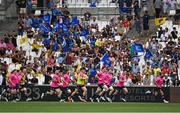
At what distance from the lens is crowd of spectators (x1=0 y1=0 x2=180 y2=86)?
33.0m

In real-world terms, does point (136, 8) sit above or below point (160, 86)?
above

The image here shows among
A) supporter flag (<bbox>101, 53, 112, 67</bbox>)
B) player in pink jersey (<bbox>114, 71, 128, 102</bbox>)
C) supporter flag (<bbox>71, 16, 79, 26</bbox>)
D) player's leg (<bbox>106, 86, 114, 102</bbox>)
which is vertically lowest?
player's leg (<bbox>106, 86, 114, 102</bbox>)

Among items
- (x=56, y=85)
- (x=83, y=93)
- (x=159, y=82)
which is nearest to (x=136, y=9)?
(x=159, y=82)

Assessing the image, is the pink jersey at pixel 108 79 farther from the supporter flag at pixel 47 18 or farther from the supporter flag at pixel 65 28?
the supporter flag at pixel 47 18

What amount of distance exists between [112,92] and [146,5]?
33.9 ft

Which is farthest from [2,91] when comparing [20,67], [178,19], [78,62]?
[178,19]

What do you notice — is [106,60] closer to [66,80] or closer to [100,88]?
[100,88]

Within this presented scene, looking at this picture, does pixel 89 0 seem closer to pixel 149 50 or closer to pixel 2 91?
pixel 149 50

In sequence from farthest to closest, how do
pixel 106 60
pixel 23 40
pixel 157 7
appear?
1. pixel 157 7
2. pixel 23 40
3. pixel 106 60

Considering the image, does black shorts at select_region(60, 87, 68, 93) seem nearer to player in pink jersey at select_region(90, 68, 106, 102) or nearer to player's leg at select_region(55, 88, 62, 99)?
player's leg at select_region(55, 88, 62, 99)

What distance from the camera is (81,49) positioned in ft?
117

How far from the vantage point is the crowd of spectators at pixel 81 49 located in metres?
33.0

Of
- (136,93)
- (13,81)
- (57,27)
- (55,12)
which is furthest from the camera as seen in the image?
(55,12)

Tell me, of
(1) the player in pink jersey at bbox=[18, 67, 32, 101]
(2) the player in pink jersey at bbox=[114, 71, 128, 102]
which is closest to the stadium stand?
(1) the player in pink jersey at bbox=[18, 67, 32, 101]
